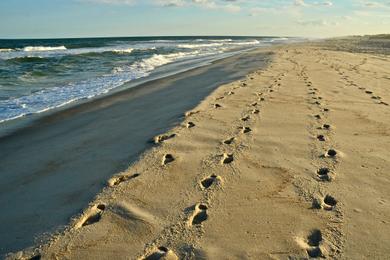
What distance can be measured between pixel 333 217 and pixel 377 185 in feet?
2.95

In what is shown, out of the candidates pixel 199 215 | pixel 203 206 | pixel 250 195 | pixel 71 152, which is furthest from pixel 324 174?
pixel 71 152

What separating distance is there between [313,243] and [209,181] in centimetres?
140

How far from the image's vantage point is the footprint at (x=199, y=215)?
3.37 meters

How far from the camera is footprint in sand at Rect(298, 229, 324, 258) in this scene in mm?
2900

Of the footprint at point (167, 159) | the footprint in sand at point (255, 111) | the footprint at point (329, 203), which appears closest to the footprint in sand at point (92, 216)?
the footprint at point (167, 159)

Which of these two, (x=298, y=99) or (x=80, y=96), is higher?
(x=298, y=99)

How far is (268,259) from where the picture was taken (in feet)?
9.31

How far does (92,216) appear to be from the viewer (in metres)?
3.54

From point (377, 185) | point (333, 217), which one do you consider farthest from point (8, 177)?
point (377, 185)

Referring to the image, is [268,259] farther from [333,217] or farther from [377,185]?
[377,185]

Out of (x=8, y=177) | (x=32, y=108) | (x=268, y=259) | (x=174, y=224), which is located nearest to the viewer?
(x=268, y=259)

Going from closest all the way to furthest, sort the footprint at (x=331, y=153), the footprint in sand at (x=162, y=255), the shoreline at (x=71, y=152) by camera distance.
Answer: the footprint in sand at (x=162, y=255) < the shoreline at (x=71, y=152) < the footprint at (x=331, y=153)

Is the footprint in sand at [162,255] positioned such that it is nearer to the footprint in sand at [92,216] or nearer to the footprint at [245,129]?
the footprint in sand at [92,216]

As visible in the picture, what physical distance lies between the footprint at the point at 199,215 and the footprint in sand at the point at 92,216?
795 mm
